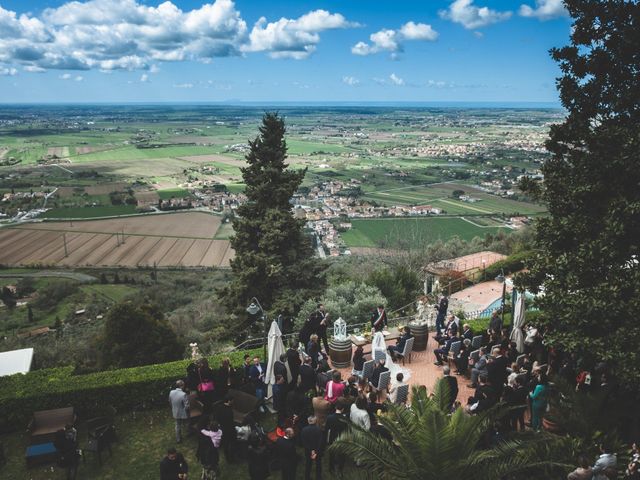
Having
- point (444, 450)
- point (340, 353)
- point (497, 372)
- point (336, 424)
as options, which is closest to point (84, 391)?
point (340, 353)

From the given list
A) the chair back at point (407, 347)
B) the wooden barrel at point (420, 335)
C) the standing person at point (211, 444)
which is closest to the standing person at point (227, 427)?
the standing person at point (211, 444)

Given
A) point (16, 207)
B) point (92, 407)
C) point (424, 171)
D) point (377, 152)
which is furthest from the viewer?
point (377, 152)

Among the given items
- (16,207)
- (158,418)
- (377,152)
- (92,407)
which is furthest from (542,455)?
(377,152)

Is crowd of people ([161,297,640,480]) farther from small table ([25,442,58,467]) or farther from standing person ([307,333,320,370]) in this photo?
small table ([25,442,58,467])

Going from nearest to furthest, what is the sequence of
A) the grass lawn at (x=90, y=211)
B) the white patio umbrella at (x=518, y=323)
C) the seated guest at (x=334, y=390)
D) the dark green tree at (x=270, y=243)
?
the seated guest at (x=334, y=390), the white patio umbrella at (x=518, y=323), the dark green tree at (x=270, y=243), the grass lawn at (x=90, y=211)

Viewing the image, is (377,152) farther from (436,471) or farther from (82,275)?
(436,471)

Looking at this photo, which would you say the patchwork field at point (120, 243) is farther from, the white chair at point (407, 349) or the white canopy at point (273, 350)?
the white canopy at point (273, 350)
